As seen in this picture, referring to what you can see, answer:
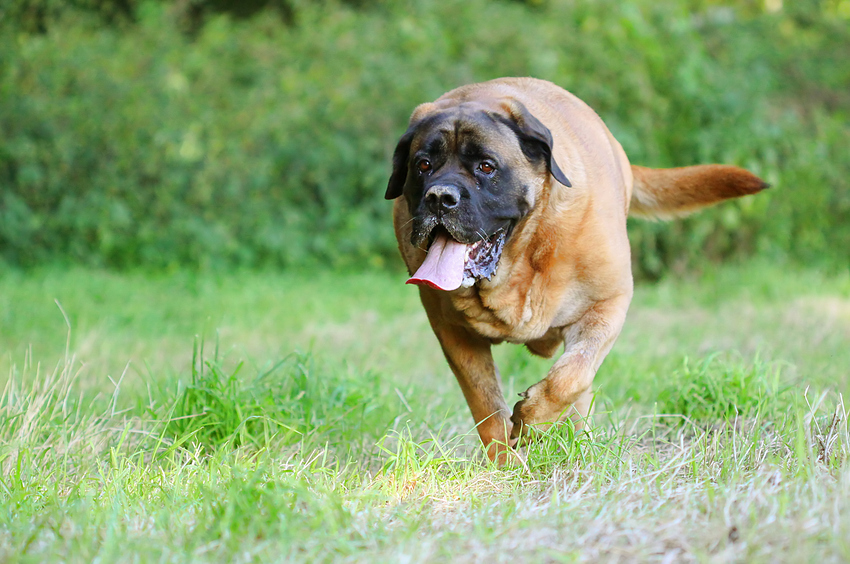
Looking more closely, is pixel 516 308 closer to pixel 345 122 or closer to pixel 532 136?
pixel 532 136

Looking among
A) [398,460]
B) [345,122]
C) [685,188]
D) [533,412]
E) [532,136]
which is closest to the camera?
[398,460]

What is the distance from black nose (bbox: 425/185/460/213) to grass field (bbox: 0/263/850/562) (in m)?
0.86

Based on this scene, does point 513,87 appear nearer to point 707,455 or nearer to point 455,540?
point 707,455

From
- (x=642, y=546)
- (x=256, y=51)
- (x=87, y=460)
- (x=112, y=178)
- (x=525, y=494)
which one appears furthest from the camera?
(x=256, y=51)

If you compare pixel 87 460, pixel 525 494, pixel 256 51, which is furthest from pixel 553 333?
pixel 256 51

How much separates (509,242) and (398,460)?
103 cm

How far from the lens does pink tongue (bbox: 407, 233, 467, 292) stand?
3.03 metres

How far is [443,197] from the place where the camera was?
9.87ft

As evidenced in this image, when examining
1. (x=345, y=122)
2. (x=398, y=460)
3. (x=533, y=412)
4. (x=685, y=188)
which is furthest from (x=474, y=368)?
(x=345, y=122)

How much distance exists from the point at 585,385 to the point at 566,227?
633 millimetres

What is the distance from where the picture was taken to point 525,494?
8.50ft

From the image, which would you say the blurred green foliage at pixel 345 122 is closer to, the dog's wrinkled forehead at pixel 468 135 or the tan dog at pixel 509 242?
the tan dog at pixel 509 242

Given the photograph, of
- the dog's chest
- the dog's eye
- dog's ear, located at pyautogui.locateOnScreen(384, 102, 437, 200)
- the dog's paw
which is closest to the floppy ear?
dog's ear, located at pyautogui.locateOnScreen(384, 102, 437, 200)

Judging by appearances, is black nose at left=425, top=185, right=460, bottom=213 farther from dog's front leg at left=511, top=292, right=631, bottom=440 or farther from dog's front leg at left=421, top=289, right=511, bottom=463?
dog's front leg at left=511, top=292, right=631, bottom=440
